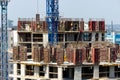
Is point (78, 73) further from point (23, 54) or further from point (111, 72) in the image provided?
point (23, 54)

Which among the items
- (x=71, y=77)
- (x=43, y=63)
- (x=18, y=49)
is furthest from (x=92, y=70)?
(x=18, y=49)

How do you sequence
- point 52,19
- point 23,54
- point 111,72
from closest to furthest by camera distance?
point 111,72
point 23,54
point 52,19

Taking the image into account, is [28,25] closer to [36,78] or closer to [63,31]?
[63,31]

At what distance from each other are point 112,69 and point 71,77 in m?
8.41

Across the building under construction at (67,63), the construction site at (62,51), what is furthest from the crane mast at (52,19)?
the building under construction at (67,63)

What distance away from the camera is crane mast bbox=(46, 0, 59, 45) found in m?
95.8

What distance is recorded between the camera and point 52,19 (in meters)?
97.5

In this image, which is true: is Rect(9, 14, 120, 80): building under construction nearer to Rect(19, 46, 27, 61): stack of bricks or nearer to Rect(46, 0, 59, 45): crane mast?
Rect(19, 46, 27, 61): stack of bricks

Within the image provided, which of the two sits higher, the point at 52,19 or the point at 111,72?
the point at 52,19

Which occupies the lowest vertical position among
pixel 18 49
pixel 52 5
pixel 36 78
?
pixel 36 78

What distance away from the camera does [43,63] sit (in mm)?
78688

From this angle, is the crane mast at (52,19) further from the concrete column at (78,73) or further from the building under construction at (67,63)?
the concrete column at (78,73)

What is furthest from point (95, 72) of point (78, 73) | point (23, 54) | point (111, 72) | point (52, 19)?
point (52, 19)

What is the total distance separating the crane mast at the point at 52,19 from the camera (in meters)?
95.8
